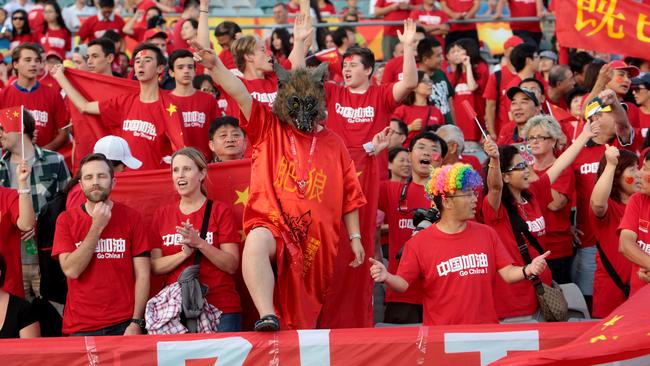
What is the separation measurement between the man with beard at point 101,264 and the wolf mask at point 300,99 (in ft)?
3.88


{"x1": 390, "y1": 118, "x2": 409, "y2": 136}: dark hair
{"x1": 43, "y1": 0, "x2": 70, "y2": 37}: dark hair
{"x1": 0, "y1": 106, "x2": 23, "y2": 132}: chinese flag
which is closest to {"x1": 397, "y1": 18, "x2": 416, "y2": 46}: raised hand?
{"x1": 390, "y1": 118, "x2": 409, "y2": 136}: dark hair

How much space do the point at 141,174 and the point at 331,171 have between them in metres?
1.56

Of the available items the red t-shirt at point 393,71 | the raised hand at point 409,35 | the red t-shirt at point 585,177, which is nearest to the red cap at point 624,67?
the red t-shirt at point 585,177

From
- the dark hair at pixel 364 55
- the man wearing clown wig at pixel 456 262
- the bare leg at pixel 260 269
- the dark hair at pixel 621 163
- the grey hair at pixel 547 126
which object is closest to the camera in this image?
the bare leg at pixel 260 269

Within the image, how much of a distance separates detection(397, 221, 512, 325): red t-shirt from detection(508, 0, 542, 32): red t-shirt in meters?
8.90

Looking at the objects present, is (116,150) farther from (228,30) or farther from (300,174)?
(228,30)

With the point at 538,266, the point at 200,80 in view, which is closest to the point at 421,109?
the point at 200,80

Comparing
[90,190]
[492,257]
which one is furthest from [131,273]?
[492,257]

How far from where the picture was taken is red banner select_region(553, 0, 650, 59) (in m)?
11.2

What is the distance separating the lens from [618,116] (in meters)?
9.36

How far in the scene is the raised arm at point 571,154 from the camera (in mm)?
8594

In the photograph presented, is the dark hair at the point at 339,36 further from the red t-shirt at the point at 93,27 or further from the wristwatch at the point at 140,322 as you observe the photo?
the wristwatch at the point at 140,322

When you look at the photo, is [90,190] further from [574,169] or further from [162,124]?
[574,169]

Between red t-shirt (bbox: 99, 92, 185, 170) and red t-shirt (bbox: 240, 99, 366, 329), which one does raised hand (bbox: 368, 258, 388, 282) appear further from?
red t-shirt (bbox: 99, 92, 185, 170)
